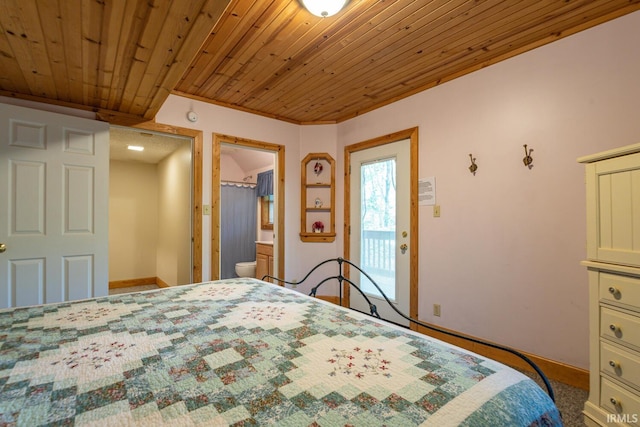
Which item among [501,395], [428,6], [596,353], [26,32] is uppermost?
[428,6]

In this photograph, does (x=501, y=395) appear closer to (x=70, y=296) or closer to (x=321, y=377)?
(x=321, y=377)

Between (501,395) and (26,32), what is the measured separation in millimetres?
2544

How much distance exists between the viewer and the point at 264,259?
4.73 m

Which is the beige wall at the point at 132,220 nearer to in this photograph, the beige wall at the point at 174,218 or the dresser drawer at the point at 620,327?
the beige wall at the point at 174,218

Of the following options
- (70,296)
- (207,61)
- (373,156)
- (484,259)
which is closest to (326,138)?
(373,156)

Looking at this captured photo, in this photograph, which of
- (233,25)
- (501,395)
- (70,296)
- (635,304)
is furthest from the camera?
(70,296)

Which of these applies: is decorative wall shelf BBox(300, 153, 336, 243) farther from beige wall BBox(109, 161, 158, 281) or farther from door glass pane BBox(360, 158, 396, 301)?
beige wall BBox(109, 161, 158, 281)

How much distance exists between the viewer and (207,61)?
2.46 m

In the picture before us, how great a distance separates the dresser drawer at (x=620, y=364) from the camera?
1345 millimetres

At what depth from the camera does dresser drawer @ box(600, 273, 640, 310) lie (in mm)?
1345

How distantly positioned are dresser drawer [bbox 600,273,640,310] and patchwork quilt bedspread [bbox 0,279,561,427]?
3.05 ft

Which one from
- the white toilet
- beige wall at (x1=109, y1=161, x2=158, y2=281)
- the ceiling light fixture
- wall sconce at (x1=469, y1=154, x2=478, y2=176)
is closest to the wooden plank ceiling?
the ceiling light fixture

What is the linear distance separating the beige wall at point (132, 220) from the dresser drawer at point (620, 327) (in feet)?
18.4

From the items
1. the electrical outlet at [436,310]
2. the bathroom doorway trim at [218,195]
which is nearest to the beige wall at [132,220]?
the bathroom doorway trim at [218,195]
